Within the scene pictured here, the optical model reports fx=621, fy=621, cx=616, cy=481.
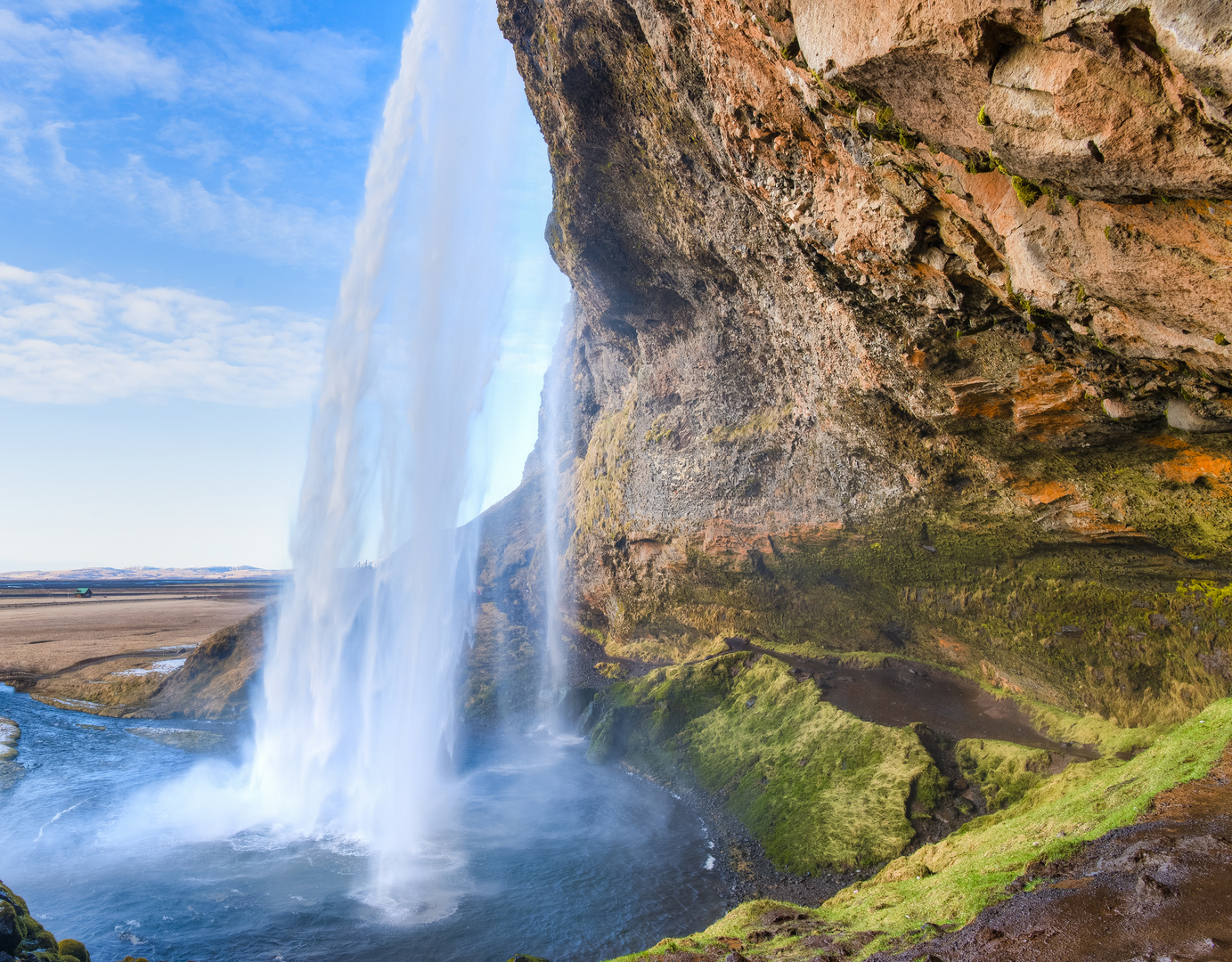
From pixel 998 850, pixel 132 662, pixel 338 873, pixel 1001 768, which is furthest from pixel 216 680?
pixel 998 850

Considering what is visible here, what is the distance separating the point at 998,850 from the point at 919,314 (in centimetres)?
1012

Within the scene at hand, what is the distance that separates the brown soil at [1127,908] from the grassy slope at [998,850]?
0.65 meters

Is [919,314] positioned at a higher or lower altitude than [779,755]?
higher

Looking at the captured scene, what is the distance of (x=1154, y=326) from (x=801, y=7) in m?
6.69

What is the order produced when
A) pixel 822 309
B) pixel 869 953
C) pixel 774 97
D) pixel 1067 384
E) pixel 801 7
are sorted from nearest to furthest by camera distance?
pixel 869 953 < pixel 801 7 < pixel 774 97 < pixel 1067 384 < pixel 822 309

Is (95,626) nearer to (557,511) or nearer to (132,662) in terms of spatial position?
(132,662)

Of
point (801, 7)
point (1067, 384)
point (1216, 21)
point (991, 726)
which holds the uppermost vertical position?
point (801, 7)

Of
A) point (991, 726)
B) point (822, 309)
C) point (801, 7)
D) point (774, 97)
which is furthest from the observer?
point (991, 726)

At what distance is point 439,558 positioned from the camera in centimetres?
2311

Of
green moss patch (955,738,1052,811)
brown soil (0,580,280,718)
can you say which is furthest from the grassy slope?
brown soil (0,580,280,718)

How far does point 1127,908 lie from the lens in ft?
21.5

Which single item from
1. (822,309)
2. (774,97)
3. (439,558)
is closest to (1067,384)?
(822,309)

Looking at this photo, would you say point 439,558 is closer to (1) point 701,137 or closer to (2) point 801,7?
(1) point 701,137

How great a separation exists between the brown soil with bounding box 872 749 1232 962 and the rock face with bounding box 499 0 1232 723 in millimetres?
6370
